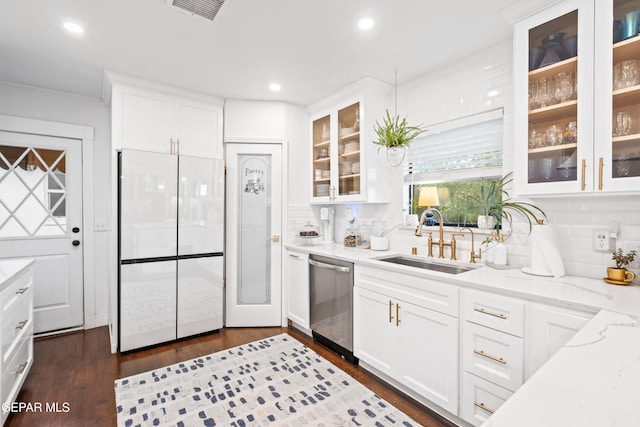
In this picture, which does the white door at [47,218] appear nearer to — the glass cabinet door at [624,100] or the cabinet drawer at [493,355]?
the cabinet drawer at [493,355]

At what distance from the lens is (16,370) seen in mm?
2029

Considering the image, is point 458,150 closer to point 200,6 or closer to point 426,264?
point 426,264

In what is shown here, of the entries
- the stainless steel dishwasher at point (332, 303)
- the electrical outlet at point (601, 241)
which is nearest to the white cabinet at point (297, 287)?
the stainless steel dishwasher at point (332, 303)

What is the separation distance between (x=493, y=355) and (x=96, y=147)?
4211mm

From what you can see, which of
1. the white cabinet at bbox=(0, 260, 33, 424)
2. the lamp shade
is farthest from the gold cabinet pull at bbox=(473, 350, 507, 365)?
the white cabinet at bbox=(0, 260, 33, 424)

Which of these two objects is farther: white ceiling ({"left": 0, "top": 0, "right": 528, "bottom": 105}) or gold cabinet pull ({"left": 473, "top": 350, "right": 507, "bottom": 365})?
white ceiling ({"left": 0, "top": 0, "right": 528, "bottom": 105})

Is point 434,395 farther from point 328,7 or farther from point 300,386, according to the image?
point 328,7

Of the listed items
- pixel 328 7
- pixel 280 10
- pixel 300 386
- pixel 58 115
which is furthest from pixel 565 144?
pixel 58 115

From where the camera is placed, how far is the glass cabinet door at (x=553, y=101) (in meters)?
1.72

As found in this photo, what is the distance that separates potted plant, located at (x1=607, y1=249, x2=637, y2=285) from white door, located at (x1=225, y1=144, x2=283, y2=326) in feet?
9.12

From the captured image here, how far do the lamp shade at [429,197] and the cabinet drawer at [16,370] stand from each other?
303 centimetres

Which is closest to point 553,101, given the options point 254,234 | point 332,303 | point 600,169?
point 600,169

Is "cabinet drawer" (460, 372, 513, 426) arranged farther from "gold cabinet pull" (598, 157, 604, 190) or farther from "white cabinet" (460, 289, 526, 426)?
"gold cabinet pull" (598, 157, 604, 190)

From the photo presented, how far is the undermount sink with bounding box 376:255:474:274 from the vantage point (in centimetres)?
240
